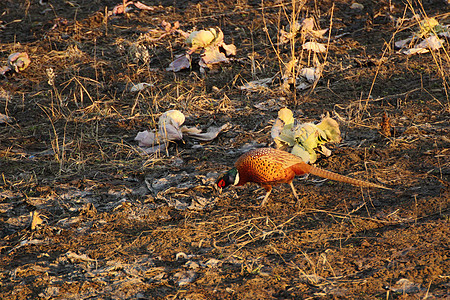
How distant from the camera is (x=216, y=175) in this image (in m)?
3.61

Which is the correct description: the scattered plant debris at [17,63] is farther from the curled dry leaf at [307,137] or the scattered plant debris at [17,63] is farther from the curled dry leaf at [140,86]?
the curled dry leaf at [307,137]

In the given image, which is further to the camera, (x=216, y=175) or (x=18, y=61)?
(x=18, y=61)

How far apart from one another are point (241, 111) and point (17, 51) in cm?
315

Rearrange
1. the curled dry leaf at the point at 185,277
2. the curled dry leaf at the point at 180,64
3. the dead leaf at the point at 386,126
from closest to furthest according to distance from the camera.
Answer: the curled dry leaf at the point at 185,277 < the dead leaf at the point at 386,126 < the curled dry leaf at the point at 180,64

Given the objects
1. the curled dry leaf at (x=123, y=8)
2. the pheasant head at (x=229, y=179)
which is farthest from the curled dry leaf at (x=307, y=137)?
the curled dry leaf at (x=123, y=8)

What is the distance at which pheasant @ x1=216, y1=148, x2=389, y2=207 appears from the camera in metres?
3.09

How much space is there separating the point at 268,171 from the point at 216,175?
24.5 inches

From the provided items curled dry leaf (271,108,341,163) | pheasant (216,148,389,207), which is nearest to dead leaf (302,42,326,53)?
curled dry leaf (271,108,341,163)

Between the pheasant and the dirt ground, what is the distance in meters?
0.16

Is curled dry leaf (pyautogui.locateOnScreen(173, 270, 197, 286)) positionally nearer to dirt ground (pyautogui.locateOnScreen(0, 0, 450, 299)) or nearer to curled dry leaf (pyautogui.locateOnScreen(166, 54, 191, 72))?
dirt ground (pyautogui.locateOnScreen(0, 0, 450, 299))

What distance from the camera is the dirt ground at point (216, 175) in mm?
2520

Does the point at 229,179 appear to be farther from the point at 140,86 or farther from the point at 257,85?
the point at 140,86

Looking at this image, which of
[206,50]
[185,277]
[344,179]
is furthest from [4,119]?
[344,179]

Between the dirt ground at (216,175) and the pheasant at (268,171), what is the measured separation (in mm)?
157
